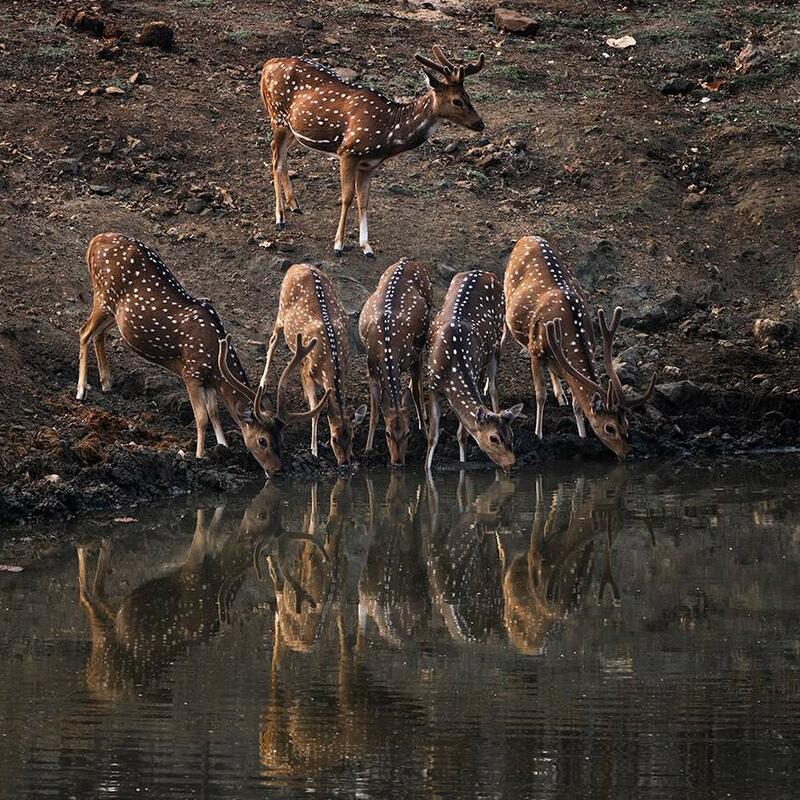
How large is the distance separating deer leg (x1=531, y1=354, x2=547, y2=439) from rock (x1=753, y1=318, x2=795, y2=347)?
2.59m

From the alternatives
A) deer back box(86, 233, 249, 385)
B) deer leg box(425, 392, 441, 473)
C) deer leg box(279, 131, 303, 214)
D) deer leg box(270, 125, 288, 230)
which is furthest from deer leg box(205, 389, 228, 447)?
deer leg box(279, 131, 303, 214)

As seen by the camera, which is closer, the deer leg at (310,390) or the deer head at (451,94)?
the deer leg at (310,390)

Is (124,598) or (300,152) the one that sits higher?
(300,152)

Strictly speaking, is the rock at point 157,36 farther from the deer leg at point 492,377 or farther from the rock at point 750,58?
the deer leg at point 492,377

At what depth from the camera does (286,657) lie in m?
11.3

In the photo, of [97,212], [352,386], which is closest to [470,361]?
[352,386]

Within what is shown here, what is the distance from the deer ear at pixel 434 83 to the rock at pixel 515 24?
7.05 m

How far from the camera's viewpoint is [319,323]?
1733 cm

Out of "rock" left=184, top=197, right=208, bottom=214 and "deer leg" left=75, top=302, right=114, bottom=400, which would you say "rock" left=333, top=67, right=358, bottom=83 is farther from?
"deer leg" left=75, top=302, right=114, bottom=400

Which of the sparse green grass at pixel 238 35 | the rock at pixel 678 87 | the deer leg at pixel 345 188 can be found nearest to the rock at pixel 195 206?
the deer leg at pixel 345 188

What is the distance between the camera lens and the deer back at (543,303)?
1784 cm

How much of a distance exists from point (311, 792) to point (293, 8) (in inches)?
726

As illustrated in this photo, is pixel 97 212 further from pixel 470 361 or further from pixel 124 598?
pixel 124 598

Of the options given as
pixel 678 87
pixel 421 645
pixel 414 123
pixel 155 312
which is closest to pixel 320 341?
pixel 155 312
